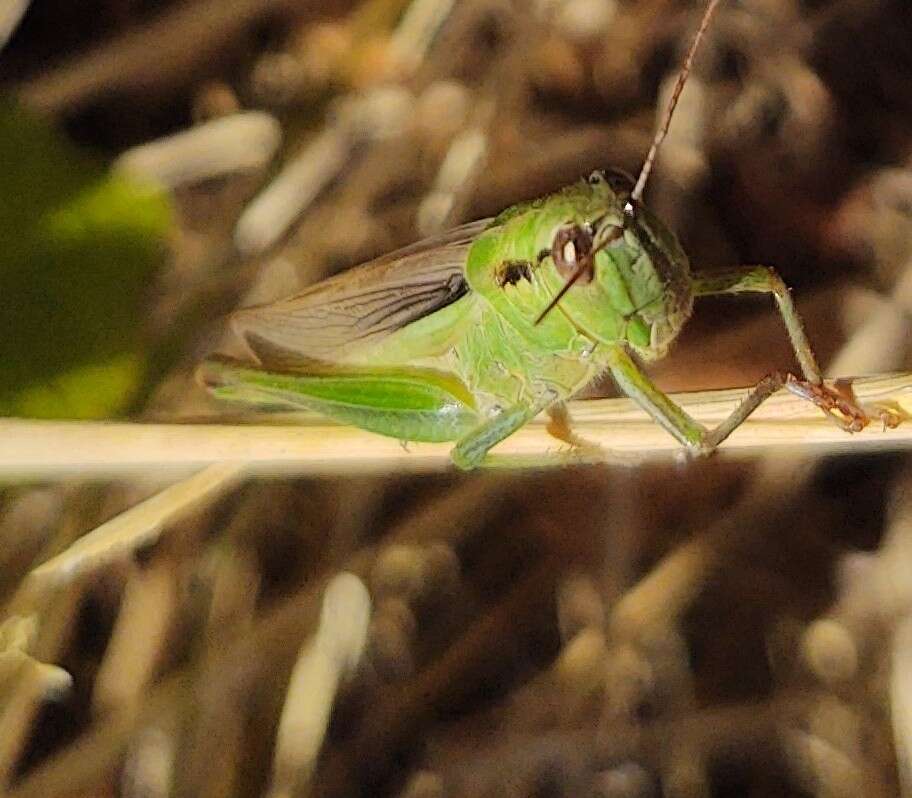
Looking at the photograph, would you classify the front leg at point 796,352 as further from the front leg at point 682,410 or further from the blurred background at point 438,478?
the blurred background at point 438,478

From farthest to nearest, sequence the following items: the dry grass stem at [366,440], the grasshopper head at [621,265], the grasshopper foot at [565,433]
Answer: the grasshopper foot at [565,433], the dry grass stem at [366,440], the grasshopper head at [621,265]

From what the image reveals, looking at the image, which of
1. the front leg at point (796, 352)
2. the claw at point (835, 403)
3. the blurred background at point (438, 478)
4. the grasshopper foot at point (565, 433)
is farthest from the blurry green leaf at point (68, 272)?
the claw at point (835, 403)

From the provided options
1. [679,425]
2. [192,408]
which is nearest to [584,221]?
[679,425]

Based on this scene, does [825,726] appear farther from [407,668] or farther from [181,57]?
[181,57]

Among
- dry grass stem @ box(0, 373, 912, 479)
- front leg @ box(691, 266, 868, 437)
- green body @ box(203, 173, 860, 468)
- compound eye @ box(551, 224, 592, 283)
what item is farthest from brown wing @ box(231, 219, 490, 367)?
front leg @ box(691, 266, 868, 437)

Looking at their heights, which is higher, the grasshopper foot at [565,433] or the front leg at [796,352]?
the front leg at [796,352]

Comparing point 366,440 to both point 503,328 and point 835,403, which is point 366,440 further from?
point 835,403
